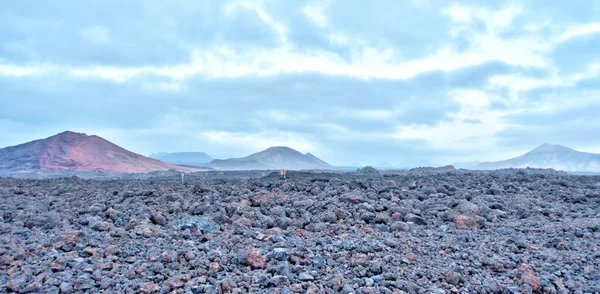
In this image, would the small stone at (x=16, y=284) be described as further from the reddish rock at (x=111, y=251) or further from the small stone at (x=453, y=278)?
the small stone at (x=453, y=278)

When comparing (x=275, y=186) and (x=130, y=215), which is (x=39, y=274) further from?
(x=275, y=186)

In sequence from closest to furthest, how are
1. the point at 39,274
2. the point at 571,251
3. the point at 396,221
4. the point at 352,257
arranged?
the point at 39,274 < the point at 352,257 < the point at 571,251 < the point at 396,221

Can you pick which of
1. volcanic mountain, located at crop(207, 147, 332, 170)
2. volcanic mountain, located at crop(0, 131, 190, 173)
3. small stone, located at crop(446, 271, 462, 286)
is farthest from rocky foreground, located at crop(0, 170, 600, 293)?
volcanic mountain, located at crop(207, 147, 332, 170)

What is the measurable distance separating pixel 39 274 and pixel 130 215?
342 cm

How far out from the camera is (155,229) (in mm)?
7293

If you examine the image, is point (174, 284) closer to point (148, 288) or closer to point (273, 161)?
point (148, 288)

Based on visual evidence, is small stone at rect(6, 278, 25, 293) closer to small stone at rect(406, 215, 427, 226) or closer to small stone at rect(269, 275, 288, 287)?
small stone at rect(269, 275, 288, 287)

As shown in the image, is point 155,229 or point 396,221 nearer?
point 155,229

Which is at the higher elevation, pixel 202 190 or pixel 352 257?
pixel 202 190

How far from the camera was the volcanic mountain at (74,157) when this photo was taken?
56.5 meters

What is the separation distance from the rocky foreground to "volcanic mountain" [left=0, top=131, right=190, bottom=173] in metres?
50.9

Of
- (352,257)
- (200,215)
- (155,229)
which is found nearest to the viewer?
(352,257)

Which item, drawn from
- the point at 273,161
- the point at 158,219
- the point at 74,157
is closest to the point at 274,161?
the point at 273,161

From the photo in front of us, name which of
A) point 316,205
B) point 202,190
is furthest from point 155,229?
point 202,190
